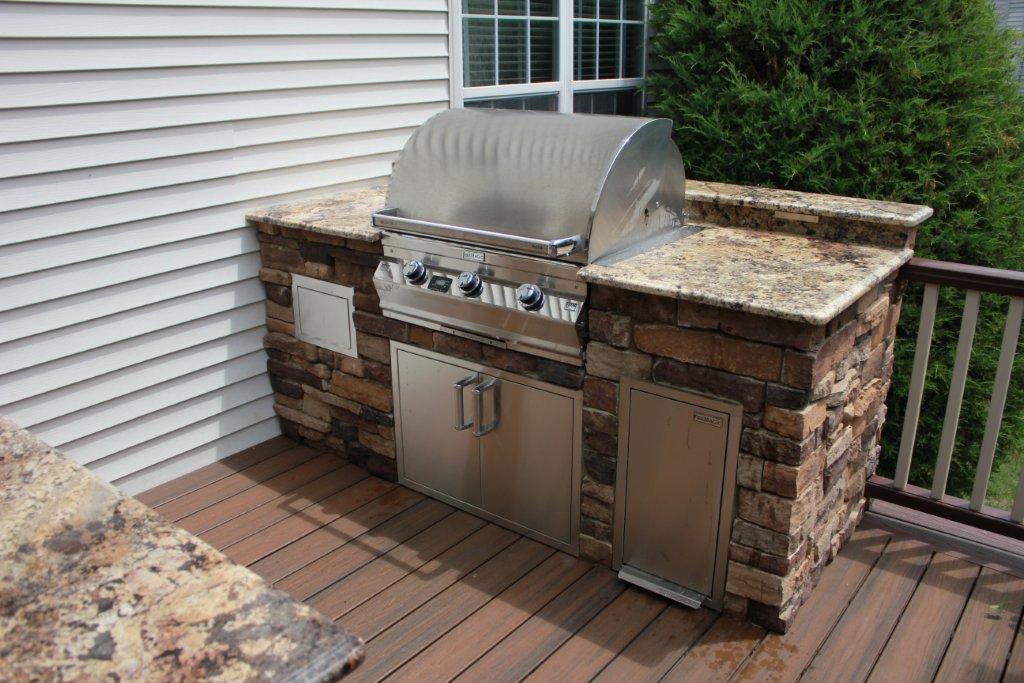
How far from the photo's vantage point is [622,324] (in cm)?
252

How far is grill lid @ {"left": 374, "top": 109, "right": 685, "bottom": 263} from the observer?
101 inches

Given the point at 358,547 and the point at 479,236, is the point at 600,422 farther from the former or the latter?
the point at 358,547

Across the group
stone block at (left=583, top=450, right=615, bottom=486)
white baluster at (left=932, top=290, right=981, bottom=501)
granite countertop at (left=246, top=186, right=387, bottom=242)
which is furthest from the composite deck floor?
granite countertop at (left=246, top=186, right=387, bottom=242)

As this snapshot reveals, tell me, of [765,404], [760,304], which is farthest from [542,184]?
[765,404]

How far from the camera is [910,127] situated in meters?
4.14

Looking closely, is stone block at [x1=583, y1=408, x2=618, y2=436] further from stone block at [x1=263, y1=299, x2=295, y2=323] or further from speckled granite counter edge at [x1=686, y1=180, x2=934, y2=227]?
stone block at [x1=263, y1=299, x2=295, y2=323]

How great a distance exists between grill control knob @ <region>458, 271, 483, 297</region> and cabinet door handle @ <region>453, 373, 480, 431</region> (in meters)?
0.31

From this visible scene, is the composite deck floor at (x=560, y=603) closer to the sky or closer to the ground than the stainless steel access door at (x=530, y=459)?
closer to the ground

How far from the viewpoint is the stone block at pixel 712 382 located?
2.32 metres

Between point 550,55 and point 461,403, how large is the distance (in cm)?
233

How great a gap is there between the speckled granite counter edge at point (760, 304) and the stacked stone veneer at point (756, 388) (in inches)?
3.3

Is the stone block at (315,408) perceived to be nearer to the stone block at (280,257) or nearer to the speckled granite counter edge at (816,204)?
the stone block at (280,257)

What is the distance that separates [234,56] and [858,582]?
113 inches

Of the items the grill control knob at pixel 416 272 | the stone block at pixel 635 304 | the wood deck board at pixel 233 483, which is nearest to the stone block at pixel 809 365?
the stone block at pixel 635 304
